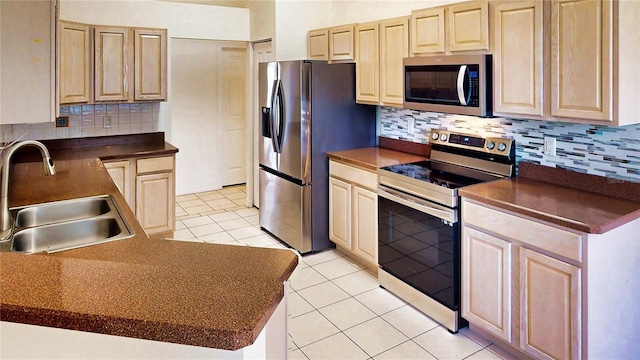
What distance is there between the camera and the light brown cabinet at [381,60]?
340 centimetres

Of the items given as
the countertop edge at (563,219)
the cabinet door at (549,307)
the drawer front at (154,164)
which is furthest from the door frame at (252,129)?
the cabinet door at (549,307)

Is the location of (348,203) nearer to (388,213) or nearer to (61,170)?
(388,213)

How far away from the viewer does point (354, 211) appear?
3666 mm

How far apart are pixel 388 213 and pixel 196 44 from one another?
4.08m

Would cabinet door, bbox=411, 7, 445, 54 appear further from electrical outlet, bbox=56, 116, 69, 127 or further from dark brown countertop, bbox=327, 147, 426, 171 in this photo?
electrical outlet, bbox=56, 116, 69, 127

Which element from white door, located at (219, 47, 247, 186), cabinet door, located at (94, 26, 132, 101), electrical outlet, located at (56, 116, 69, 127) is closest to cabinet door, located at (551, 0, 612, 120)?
cabinet door, located at (94, 26, 132, 101)

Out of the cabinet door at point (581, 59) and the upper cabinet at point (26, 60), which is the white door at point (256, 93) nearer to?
the upper cabinet at point (26, 60)

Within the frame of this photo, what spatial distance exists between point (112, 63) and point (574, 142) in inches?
147

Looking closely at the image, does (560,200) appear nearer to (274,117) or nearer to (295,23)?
(274,117)

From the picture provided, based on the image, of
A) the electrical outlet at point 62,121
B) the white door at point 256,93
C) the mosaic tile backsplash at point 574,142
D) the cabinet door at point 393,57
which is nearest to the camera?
the mosaic tile backsplash at point 574,142

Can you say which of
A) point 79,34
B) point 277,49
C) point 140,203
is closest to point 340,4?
point 277,49

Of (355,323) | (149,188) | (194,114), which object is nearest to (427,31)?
(355,323)

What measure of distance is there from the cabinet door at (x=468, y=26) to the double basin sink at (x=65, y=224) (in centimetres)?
221

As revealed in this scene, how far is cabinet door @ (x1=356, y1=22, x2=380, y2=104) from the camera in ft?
12.0
